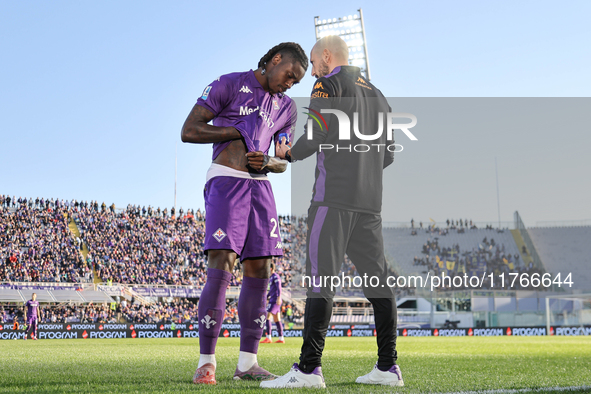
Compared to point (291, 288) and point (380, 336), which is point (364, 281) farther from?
point (291, 288)

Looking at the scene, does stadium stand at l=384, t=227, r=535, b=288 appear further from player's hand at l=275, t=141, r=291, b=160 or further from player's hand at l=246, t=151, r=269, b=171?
player's hand at l=246, t=151, r=269, b=171

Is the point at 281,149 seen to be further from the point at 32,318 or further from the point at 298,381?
the point at 32,318

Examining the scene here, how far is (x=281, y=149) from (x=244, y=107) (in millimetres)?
415

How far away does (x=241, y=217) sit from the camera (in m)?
3.80

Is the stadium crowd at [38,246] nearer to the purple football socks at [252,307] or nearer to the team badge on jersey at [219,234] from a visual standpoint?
the purple football socks at [252,307]

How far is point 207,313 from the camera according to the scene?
3729mm

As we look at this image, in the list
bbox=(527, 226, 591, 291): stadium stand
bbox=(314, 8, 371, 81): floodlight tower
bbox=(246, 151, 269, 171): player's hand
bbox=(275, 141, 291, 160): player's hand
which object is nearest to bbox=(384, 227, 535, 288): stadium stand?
bbox=(527, 226, 591, 291): stadium stand

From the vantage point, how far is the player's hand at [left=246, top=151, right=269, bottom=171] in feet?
12.3

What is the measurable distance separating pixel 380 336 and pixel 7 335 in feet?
66.5

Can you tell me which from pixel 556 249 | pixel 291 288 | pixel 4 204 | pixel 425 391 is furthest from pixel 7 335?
pixel 556 249

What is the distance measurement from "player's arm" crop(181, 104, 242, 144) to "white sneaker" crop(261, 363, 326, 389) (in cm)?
164

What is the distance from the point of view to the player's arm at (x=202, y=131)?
12.5ft

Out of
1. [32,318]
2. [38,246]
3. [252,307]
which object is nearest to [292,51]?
[252,307]

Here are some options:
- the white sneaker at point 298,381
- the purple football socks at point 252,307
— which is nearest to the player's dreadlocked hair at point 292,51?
the purple football socks at point 252,307
